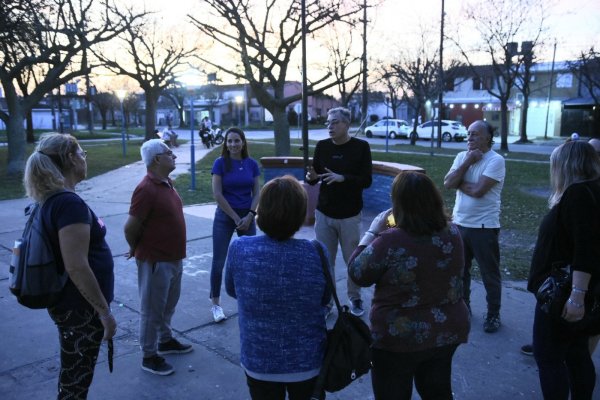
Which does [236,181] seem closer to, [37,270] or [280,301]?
[37,270]

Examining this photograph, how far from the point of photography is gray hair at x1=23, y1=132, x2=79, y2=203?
219 centimetres

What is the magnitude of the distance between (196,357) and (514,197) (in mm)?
8720

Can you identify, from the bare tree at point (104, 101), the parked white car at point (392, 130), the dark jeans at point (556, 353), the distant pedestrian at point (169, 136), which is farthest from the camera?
the bare tree at point (104, 101)

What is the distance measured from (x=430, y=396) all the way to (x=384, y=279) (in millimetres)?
654

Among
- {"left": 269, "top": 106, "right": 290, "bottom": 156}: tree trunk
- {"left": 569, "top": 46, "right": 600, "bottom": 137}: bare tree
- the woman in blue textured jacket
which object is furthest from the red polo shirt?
{"left": 569, "top": 46, "right": 600, "bottom": 137}: bare tree

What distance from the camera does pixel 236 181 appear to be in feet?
13.8

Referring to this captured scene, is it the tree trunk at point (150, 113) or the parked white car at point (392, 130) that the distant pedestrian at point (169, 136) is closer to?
the tree trunk at point (150, 113)

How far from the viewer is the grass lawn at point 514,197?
20.1ft

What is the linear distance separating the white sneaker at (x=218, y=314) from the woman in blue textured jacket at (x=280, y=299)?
6.93 ft

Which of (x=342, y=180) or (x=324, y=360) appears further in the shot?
(x=342, y=180)

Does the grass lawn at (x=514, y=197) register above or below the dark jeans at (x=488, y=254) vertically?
below

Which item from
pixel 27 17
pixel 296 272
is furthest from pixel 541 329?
pixel 27 17

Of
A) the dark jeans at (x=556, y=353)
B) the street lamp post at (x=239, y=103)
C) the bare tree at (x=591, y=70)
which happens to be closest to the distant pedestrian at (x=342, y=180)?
the dark jeans at (x=556, y=353)

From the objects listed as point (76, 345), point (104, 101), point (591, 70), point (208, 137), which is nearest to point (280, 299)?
point (76, 345)
